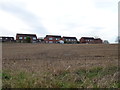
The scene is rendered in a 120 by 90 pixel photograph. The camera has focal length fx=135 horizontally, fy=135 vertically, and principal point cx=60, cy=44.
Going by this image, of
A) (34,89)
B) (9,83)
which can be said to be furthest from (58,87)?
(9,83)

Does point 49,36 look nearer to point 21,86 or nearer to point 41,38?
point 41,38

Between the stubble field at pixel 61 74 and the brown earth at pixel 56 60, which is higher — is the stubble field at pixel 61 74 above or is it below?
above

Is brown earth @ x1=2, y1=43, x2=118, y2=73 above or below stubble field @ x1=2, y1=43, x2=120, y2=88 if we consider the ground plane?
below

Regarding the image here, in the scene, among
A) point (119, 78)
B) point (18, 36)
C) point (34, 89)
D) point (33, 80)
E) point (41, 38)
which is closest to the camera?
point (34, 89)

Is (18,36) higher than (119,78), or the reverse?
(18,36)

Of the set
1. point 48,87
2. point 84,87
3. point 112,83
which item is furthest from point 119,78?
point 48,87

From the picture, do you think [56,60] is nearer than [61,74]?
No

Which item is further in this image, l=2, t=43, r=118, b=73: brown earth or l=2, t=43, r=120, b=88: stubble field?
l=2, t=43, r=118, b=73: brown earth

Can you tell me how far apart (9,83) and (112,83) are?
11.0ft

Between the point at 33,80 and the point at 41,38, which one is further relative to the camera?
the point at 41,38

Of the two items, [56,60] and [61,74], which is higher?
[61,74]

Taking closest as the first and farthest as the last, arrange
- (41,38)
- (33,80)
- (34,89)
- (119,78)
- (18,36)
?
1. (34,89)
2. (33,80)
3. (119,78)
4. (18,36)
5. (41,38)

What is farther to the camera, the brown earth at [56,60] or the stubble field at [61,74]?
the brown earth at [56,60]

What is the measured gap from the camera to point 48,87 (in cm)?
387
